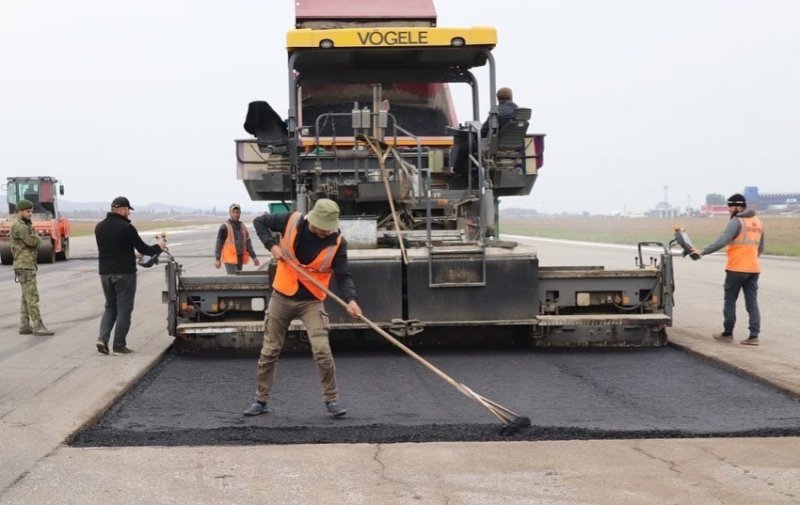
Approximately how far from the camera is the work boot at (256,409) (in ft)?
20.7

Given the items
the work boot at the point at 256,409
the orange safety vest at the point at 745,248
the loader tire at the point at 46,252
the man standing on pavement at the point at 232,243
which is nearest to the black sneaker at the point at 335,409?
the work boot at the point at 256,409

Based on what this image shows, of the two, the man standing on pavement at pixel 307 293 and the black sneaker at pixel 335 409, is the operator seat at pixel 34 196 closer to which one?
the man standing on pavement at pixel 307 293

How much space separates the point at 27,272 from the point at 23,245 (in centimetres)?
34

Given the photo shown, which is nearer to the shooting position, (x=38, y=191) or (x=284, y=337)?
(x=284, y=337)

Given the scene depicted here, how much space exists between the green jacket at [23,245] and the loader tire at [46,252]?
48.2 feet

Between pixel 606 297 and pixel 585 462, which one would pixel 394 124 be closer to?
pixel 606 297

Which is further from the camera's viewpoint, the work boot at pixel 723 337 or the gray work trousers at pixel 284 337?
the work boot at pixel 723 337

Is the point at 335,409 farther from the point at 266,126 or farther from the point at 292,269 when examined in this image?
the point at 266,126

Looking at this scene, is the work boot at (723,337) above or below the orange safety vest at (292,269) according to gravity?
below

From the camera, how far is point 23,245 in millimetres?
10852

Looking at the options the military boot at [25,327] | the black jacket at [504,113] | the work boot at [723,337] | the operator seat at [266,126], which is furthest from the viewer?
the military boot at [25,327]

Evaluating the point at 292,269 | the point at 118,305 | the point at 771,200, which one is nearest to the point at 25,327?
the point at 118,305

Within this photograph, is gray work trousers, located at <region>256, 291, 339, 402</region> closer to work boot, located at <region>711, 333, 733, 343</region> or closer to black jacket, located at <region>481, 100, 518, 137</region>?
black jacket, located at <region>481, 100, 518, 137</region>

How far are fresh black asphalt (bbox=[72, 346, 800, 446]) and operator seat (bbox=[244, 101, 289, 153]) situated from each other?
6.74ft
